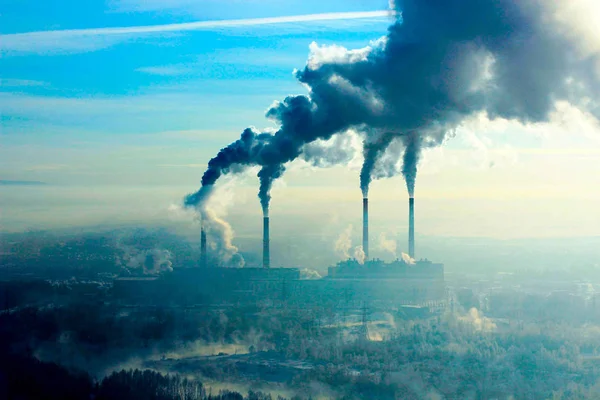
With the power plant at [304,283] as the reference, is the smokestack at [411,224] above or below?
above

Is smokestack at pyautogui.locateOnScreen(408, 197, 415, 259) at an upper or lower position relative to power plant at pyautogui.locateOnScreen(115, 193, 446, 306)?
upper

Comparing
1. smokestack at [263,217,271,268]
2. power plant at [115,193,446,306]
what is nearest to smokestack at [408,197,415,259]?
power plant at [115,193,446,306]

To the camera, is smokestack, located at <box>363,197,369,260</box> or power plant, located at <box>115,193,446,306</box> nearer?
smokestack, located at <box>363,197,369,260</box>

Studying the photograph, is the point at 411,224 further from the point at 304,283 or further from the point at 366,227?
the point at 304,283

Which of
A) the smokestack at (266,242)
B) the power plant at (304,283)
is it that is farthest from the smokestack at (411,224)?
the smokestack at (266,242)

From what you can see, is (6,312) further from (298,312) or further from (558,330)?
(558,330)

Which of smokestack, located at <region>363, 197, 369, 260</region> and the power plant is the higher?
smokestack, located at <region>363, 197, 369, 260</region>

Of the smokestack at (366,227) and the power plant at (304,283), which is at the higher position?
the smokestack at (366,227)

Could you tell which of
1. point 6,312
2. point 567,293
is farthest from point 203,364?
point 567,293

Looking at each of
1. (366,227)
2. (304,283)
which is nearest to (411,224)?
(366,227)

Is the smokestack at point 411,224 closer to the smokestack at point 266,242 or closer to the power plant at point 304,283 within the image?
the power plant at point 304,283

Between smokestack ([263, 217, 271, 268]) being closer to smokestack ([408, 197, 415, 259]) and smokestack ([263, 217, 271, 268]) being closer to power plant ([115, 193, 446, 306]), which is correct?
power plant ([115, 193, 446, 306])

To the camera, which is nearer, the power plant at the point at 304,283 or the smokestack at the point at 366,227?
the smokestack at the point at 366,227
